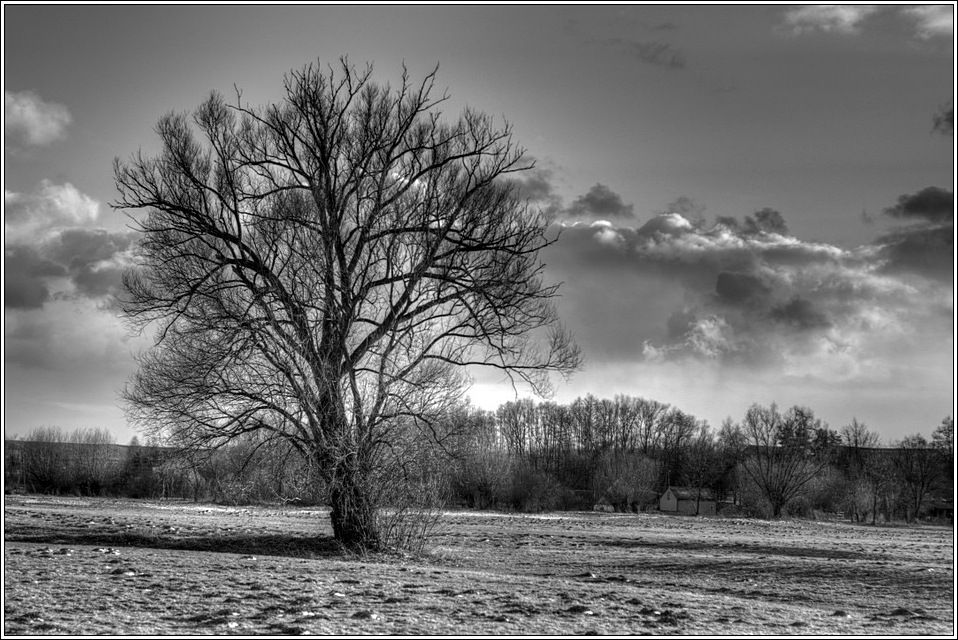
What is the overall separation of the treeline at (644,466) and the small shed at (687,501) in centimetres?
167

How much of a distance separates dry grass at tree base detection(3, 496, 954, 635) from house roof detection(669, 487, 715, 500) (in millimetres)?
71626

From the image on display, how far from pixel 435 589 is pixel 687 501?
87.5 meters

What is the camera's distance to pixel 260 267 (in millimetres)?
21984

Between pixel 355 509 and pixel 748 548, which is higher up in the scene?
pixel 355 509

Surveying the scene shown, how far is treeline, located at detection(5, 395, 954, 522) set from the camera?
249ft

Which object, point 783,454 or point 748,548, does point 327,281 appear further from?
point 783,454

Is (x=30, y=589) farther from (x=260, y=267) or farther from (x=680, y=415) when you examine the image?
(x=680, y=415)

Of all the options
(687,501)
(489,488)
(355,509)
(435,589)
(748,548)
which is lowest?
(687,501)

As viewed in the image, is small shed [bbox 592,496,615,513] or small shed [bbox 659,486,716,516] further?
small shed [bbox 659,486,716,516]

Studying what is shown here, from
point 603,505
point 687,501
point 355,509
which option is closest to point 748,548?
point 355,509

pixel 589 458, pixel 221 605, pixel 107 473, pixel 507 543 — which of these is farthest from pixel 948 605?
pixel 589 458

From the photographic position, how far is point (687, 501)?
9625cm

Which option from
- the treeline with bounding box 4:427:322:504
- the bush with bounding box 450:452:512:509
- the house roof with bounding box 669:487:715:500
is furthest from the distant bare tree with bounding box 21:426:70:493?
the house roof with bounding box 669:487:715:500

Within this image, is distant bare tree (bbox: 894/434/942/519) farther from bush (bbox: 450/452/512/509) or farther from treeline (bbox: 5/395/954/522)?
bush (bbox: 450/452/512/509)
